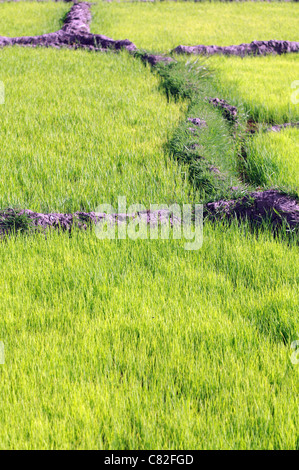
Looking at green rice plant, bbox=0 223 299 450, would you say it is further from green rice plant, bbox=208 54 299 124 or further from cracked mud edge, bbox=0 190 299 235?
green rice plant, bbox=208 54 299 124

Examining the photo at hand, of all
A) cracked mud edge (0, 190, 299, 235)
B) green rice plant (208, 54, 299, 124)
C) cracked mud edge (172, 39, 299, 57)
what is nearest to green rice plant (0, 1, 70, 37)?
cracked mud edge (172, 39, 299, 57)

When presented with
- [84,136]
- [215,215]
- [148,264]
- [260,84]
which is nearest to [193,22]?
[260,84]

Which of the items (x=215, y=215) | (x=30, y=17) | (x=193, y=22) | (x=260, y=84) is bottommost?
(x=215, y=215)

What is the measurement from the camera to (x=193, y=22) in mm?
10203

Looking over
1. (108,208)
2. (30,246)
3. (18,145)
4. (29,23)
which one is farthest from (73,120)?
(29,23)

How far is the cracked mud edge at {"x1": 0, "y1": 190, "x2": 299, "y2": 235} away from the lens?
2723 mm

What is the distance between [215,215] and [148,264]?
710 mm

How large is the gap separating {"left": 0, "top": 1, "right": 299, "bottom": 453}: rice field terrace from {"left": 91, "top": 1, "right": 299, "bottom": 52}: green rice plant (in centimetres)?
301

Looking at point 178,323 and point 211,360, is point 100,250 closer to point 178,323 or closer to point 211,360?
point 178,323

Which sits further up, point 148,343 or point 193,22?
point 193,22

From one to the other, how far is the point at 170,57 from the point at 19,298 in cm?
552

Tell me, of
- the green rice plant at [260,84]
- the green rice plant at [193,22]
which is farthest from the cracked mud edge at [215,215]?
the green rice plant at [193,22]

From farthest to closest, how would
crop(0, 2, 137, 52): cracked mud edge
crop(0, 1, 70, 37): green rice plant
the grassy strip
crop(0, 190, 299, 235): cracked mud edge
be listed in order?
crop(0, 1, 70, 37): green rice plant → crop(0, 2, 137, 52): cracked mud edge → the grassy strip → crop(0, 190, 299, 235): cracked mud edge

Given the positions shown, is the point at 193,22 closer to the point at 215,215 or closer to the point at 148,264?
the point at 215,215
